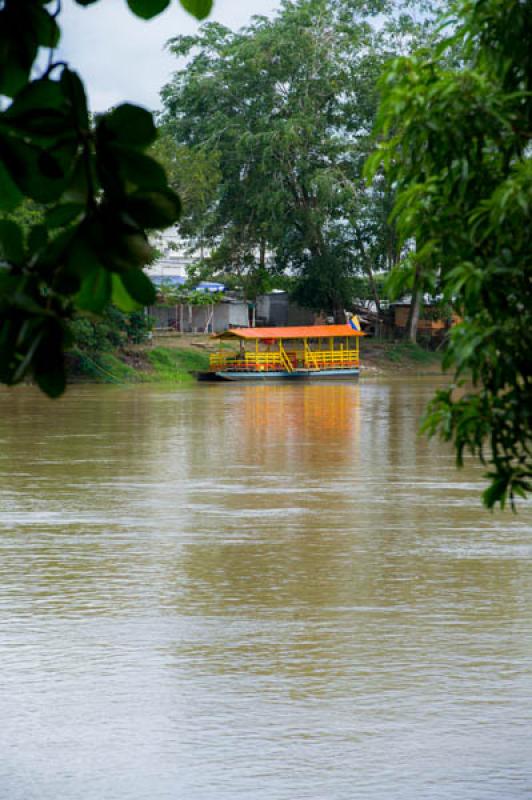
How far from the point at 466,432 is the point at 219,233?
53935 mm

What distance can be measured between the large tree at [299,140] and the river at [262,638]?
38.4 meters

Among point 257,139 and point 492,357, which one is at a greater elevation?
point 257,139

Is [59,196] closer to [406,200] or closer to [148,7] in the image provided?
[148,7]

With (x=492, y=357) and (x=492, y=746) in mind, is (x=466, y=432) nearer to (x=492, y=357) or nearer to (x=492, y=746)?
(x=492, y=357)

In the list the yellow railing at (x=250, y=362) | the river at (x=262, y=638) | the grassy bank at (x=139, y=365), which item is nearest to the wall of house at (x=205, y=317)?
the grassy bank at (x=139, y=365)

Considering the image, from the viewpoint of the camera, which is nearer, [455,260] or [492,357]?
[492,357]

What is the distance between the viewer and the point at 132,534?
38.4 feet

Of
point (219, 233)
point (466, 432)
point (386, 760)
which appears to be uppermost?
point (219, 233)

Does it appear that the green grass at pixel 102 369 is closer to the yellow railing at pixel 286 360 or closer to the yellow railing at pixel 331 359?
the yellow railing at pixel 286 360

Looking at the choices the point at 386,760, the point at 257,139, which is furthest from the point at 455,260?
the point at 257,139

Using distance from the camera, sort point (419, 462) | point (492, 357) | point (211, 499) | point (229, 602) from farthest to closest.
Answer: point (419, 462)
point (211, 499)
point (229, 602)
point (492, 357)

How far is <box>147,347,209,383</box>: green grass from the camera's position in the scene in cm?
4894

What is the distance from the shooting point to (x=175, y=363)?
50.9 meters

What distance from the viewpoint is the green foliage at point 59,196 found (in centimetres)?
128
